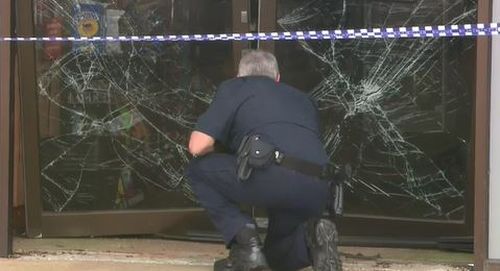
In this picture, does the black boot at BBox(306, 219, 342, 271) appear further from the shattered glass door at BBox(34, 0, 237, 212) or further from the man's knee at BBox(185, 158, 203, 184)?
the shattered glass door at BBox(34, 0, 237, 212)

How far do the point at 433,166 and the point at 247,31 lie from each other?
1594mm

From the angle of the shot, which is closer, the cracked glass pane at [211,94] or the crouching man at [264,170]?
the crouching man at [264,170]

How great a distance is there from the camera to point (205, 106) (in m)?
5.46

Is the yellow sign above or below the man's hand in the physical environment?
above

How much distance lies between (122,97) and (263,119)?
186cm

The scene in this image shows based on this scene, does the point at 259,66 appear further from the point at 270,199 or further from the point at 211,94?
the point at 211,94

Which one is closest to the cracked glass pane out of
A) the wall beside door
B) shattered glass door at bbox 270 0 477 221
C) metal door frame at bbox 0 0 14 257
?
shattered glass door at bbox 270 0 477 221

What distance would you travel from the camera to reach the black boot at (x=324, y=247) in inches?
152

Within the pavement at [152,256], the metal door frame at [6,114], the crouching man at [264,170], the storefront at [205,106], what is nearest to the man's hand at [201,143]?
the crouching man at [264,170]

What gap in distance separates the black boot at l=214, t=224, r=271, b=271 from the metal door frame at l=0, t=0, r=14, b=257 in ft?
5.05

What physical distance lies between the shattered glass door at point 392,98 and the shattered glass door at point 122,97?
597mm

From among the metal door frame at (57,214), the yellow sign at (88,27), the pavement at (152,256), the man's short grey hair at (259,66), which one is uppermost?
the yellow sign at (88,27)

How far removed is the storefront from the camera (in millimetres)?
5207

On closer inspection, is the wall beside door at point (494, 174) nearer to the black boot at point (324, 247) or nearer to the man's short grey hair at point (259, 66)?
the black boot at point (324, 247)
